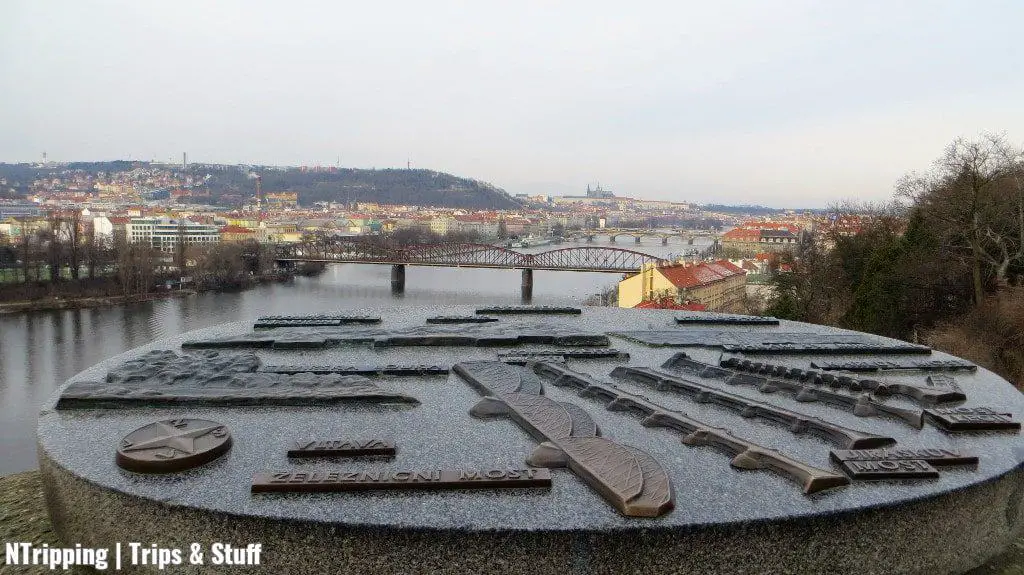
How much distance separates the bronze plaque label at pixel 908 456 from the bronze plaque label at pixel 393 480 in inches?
85.1

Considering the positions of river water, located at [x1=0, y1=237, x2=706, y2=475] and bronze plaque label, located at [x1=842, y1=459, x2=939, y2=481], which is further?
river water, located at [x1=0, y1=237, x2=706, y2=475]

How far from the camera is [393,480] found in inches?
168

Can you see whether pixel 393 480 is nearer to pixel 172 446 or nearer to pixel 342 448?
pixel 342 448

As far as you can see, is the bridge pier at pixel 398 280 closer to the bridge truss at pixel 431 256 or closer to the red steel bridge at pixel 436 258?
the red steel bridge at pixel 436 258

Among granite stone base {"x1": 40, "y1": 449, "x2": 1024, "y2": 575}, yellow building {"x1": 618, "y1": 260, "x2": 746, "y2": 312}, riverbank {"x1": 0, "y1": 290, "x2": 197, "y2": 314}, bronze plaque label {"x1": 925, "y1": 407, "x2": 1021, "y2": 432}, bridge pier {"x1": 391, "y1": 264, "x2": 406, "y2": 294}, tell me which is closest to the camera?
granite stone base {"x1": 40, "y1": 449, "x2": 1024, "y2": 575}

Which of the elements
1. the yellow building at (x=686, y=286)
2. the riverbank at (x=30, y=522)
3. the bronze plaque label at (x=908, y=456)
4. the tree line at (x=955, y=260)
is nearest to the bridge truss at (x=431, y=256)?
the yellow building at (x=686, y=286)

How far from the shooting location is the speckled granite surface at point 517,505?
385cm

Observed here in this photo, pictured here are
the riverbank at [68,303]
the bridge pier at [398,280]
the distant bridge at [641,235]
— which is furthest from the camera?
the distant bridge at [641,235]

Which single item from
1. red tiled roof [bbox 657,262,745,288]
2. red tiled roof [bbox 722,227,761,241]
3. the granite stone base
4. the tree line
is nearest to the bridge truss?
red tiled roof [bbox 657,262,745,288]

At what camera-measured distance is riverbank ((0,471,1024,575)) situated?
5117 mm

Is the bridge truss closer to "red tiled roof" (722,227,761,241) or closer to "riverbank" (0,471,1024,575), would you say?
"red tiled roof" (722,227,761,241)

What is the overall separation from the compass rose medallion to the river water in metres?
11.9

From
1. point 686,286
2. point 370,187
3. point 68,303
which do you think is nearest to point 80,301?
point 68,303

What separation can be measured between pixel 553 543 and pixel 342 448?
66.9 inches
